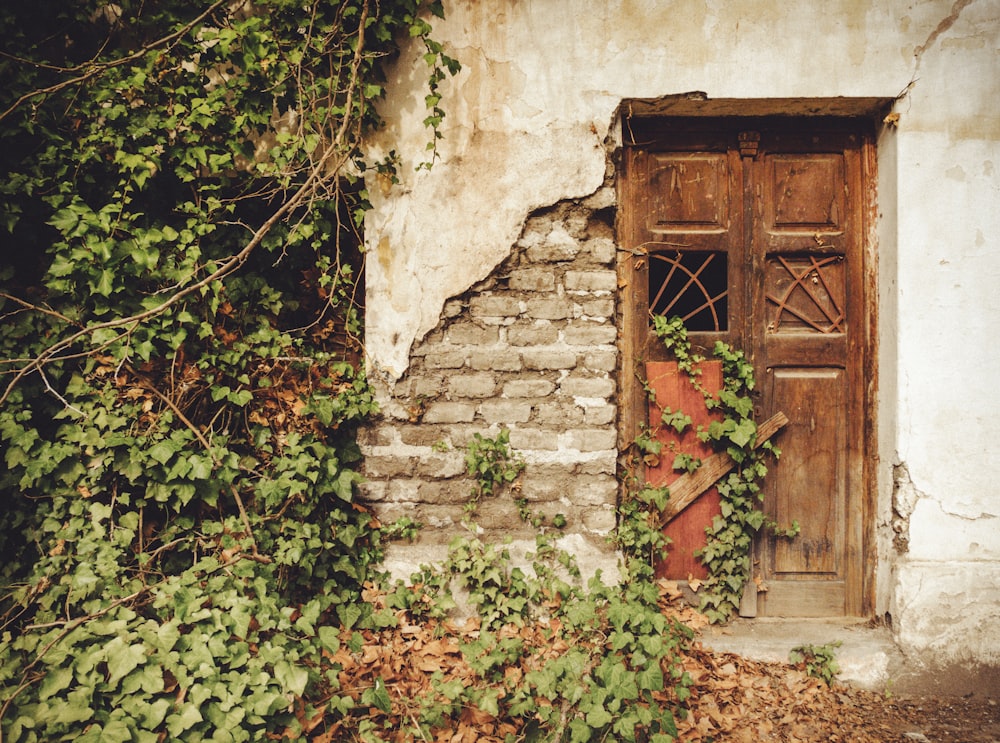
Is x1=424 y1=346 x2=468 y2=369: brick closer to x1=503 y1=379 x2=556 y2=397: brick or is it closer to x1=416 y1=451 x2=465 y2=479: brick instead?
x1=503 y1=379 x2=556 y2=397: brick

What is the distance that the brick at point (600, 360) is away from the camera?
9.30ft

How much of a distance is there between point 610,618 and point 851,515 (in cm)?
152

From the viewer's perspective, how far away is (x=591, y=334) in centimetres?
284

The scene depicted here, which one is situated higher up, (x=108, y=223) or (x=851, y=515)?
(x=108, y=223)

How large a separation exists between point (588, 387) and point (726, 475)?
3.12ft

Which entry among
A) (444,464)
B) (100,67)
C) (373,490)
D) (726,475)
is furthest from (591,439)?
(100,67)

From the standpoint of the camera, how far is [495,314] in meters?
2.86

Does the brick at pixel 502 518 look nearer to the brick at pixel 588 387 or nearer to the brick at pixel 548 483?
the brick at pixel 548 483

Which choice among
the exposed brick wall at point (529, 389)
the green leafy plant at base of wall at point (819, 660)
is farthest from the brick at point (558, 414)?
the green leafy plant at base of wall at point (819, 660)

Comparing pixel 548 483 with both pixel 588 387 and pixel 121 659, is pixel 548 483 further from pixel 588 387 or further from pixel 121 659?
pixel 121 659

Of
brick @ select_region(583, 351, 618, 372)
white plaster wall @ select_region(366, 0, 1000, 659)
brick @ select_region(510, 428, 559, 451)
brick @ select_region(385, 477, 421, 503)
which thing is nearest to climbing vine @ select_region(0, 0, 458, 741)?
brick @ select_region(385, 477, 421, 503)

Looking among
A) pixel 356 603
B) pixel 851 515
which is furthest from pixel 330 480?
pixel 851 515

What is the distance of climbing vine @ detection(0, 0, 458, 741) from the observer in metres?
2.55

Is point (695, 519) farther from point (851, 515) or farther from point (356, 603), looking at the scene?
point (356, 603)
